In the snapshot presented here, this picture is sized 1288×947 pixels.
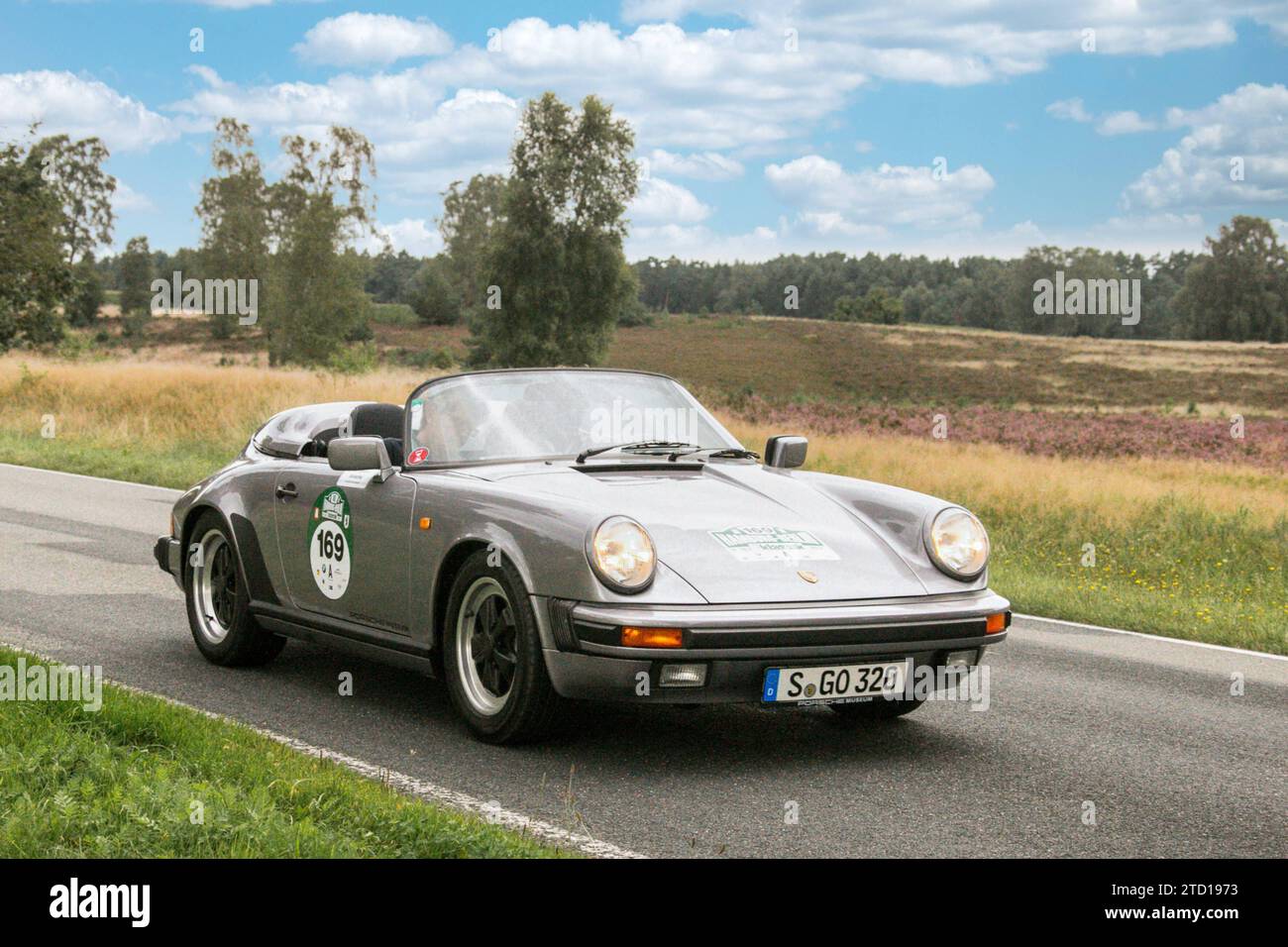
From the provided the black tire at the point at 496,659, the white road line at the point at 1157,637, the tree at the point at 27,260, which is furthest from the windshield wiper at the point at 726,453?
the tree at the point at 27,260

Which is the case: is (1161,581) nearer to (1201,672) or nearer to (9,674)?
(1201,672)

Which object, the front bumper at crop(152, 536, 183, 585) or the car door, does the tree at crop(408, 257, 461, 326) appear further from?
the car door

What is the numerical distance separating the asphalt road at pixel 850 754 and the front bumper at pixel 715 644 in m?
0.34

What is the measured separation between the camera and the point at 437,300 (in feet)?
330

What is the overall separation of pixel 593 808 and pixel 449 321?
99540mm

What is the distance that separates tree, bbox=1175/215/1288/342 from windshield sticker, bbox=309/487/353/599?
122266mm

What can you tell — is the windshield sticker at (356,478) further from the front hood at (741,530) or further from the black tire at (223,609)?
the black tire at (223,609)

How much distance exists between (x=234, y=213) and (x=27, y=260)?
130 ft

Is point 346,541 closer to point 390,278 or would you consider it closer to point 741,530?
point 741,530

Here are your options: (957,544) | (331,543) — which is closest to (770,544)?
(957,544)

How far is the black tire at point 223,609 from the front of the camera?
288 inches

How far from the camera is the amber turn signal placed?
16.9 feet

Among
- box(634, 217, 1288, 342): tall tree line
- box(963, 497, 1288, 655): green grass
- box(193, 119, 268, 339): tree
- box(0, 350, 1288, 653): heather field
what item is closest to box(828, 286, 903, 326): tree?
box(634, 217, 1288, 342): tall tree line

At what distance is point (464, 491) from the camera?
235 inches
